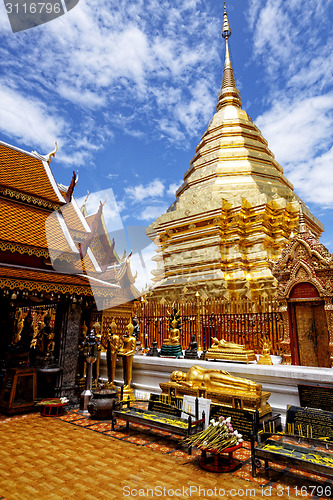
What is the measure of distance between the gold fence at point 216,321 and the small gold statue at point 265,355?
0.19m

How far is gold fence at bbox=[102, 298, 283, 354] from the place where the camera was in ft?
23.7

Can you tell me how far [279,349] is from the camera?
697 cm

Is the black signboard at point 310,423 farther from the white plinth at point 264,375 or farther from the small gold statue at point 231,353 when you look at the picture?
the small gold statue at point 231,353

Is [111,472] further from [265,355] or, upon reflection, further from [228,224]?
[228,224]

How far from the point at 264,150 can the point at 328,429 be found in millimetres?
14003

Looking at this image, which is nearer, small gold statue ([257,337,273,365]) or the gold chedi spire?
small gold statue ([257,337,273,365])

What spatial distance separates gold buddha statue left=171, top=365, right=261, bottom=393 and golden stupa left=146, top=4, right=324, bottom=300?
209 inches

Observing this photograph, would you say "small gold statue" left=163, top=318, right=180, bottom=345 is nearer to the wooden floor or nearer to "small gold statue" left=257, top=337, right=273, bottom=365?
"small gold statue" left=257, top=337, right=273, bottom=365

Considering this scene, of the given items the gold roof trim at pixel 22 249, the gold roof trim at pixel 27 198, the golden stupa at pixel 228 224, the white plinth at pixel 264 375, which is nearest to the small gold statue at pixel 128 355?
the white plinth at pixel 264 375

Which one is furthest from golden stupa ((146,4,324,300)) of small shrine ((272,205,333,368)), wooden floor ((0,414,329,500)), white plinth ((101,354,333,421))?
wooden floor ((0,414,329,500))

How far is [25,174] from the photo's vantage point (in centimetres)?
840

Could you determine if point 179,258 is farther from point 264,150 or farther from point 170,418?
point 170,418

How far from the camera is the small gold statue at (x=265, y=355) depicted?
6.10 m

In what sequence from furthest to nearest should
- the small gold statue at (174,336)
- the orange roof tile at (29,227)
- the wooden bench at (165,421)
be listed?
the small gold statue at (174,336) → the orange roof tile at (29,227) → the wooden bench at (165,421)
